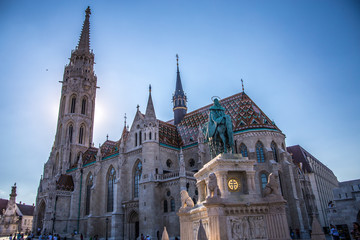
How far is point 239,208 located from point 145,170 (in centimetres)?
1935

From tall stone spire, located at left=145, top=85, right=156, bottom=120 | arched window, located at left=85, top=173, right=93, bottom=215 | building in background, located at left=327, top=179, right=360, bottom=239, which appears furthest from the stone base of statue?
arched window, located at left=85, top=173, right=93, bottom=215

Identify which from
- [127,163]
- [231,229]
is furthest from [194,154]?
[231,229]

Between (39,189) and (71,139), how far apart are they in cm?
910

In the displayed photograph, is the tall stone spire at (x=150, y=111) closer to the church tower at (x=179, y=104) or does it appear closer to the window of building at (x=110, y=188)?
the window of building at (x=110, y=188)

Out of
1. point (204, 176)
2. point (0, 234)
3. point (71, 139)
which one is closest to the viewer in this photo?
point (204, 176)

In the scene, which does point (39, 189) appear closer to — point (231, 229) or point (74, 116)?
point (74, 116)

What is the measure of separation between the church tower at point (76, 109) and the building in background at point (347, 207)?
38247 millimetres

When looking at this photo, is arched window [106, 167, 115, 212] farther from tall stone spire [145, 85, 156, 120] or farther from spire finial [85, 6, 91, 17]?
spire finial [85, 6, 91, 17]

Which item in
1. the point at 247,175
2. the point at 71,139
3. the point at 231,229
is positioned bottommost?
the point at 231,229

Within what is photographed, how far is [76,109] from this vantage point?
48031 millimetres

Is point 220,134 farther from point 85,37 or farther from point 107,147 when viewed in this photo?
point 85,37

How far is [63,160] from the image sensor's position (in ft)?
143

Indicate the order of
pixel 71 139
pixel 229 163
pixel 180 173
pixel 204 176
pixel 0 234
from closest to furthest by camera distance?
pixel 229 163 → pixel 204 176 → pixel 180 173 → pixel 71 139 → pixel 0 234

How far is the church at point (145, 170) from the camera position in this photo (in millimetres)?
25812
